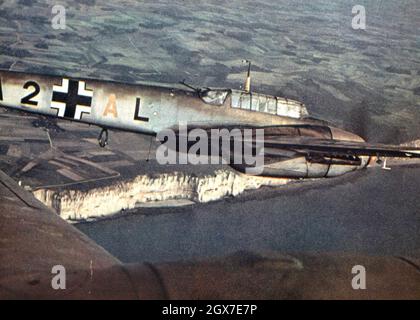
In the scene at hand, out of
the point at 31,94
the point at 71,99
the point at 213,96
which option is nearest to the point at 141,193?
the point at 213,96

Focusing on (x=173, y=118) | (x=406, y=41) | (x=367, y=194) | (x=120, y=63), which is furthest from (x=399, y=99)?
(x=173, y=118)

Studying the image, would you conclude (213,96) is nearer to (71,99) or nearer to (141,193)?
(71,99)

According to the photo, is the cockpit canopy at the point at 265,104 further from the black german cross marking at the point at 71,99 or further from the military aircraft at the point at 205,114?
the black german cross marking at the point at 71,99

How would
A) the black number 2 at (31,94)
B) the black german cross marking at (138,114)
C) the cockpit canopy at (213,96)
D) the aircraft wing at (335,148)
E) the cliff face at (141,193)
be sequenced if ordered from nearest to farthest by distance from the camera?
the aircraft wing at (335,148)
the black number 2 at (31,94)
the black german cross marking at (138,114)
the cockpit canopy at (213,96)
the cliff face at (141,193)

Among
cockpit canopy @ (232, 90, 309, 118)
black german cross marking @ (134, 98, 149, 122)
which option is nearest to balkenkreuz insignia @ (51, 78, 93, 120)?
black german cross marking @ (134, 98, 149, 122)

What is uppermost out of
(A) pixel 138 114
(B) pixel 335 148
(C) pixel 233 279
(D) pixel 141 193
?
(A) pixel 138 114

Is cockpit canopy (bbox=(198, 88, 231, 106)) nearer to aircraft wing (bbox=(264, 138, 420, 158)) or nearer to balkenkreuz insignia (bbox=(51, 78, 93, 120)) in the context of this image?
aircraft wing (bbox=(264, 138, 420, 158))

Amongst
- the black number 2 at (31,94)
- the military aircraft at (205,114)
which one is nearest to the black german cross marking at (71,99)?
the military aircraft at (205,114)
